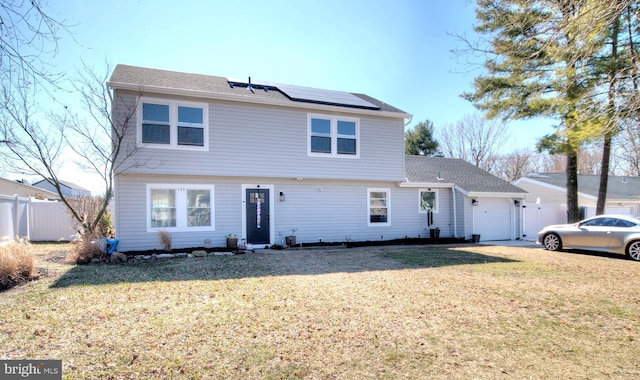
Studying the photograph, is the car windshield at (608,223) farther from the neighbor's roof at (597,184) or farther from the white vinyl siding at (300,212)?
the neighbor's roof at (597,184)

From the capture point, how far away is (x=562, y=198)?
21.5 meters

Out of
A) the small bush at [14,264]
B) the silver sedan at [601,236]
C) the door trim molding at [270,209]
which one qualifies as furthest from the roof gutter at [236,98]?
the silver sedan at [601,236]

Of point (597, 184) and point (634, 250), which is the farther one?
point (597, 184)

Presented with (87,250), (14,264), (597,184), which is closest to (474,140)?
(597,184)

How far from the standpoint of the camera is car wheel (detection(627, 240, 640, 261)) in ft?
34.3

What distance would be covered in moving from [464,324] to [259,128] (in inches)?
366

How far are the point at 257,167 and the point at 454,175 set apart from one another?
32.9 ft

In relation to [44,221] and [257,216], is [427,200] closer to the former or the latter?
[257,216]

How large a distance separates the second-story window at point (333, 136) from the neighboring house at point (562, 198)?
399 inches

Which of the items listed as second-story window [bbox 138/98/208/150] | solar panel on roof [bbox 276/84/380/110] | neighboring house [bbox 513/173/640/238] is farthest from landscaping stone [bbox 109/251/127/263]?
neighboring house [bbox 513/173/640/238]

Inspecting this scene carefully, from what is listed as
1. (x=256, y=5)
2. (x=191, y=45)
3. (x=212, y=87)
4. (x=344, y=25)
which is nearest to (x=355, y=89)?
(x=344, y=25)

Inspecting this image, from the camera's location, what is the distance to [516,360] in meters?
3.47

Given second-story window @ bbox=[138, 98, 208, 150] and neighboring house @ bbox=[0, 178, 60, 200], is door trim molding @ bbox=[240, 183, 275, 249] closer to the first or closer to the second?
second-story window @ bbox=[138, 98, 208, 150]

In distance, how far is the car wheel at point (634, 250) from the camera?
10445 millimetres
